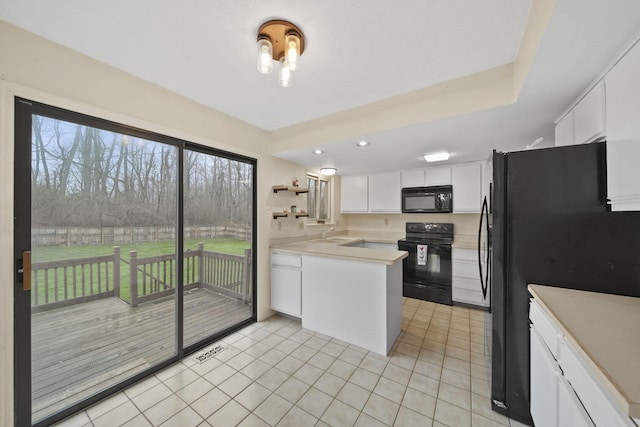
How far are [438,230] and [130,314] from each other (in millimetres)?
4080

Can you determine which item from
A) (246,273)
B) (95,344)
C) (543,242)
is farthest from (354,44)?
(95,344)

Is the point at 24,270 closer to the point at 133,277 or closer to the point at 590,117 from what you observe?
the point at 133,277

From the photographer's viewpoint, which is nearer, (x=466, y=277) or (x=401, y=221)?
(x=466, y=277)

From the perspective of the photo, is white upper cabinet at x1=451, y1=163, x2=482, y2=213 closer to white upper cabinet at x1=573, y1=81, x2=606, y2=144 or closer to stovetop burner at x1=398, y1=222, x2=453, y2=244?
stovetop burner at x1=398, y1=222, x2=453, y2=244

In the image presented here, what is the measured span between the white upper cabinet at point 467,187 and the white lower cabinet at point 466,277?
668 millimetres

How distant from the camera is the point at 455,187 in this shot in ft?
11.7

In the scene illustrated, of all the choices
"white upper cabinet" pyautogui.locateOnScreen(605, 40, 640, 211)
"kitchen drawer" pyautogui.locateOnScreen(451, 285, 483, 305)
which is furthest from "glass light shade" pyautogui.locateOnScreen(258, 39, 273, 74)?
"kitchen drawer" pyautogui.locateOnScreen(451, 285, 483, 305)

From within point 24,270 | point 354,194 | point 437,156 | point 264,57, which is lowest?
point 24,270

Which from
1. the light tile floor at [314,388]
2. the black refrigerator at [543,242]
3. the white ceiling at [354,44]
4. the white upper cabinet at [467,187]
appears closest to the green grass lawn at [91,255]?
the light tile floor at [314,388]

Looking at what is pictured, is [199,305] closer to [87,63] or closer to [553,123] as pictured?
[87,63]

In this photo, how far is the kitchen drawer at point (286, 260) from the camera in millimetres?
2822

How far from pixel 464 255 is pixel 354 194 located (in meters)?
2.08

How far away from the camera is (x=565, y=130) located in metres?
1.77

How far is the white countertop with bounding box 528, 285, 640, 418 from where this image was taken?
0.66 meters
